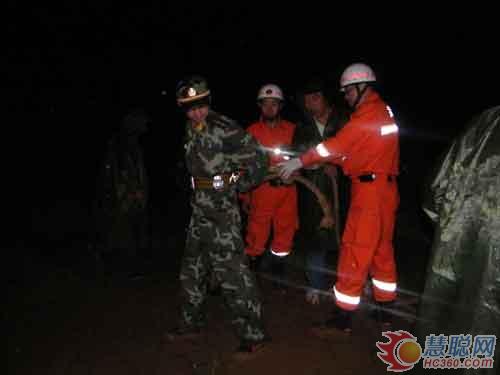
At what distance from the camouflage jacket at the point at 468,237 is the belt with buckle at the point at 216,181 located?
1.77m

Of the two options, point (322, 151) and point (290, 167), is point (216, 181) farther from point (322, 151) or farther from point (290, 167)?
point (322, 151)

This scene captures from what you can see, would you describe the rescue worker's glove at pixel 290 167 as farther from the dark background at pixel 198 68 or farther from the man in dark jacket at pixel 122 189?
the dark background at pixel 198 68

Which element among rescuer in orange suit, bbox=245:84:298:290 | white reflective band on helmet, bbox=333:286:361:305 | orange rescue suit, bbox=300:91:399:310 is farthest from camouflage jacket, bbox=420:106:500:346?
rescuer in orange suit, bbox=245:84:298:290

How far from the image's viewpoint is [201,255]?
3.56 m

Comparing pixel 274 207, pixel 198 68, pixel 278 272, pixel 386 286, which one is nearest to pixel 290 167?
pixel 274 207

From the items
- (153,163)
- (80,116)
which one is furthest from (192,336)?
(80,116)

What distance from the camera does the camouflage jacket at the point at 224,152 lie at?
3371 millimetres

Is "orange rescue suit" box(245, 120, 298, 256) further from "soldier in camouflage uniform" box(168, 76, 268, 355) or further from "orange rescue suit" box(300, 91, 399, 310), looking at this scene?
"soldier in camouflage uniform" box(168, 76, 268, 355)

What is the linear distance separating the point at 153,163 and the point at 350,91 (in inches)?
519

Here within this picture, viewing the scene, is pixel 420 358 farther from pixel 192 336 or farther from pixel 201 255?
pixel 192 336

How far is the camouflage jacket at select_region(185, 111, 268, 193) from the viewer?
337 cm

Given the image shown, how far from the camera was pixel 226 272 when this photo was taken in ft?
11.3

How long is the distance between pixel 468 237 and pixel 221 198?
2.03 metres

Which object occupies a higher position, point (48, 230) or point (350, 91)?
point (350, 91)
